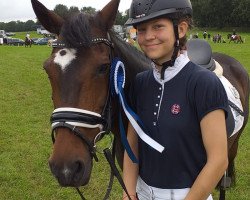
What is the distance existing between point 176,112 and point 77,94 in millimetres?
593

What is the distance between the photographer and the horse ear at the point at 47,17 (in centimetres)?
235

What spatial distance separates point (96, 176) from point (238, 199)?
6.95 feet

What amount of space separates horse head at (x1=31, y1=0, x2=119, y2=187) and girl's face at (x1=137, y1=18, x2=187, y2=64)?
345mm

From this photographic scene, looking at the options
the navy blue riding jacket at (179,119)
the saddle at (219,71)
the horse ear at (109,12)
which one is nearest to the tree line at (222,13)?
the saddle at (219,71)

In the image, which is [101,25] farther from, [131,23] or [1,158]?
[1,158]

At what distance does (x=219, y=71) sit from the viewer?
156 inches

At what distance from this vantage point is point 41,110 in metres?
9.39

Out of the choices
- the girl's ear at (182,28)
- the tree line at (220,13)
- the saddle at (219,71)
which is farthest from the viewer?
the tree line at (220,13)

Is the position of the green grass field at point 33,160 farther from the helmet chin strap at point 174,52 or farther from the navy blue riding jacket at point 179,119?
the helmet chin strap at point 174,52

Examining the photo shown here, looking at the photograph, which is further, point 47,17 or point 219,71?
point 219,71

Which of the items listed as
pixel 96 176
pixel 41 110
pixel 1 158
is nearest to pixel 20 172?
pixel 1 158

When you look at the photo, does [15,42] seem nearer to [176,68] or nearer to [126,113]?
[126,113]

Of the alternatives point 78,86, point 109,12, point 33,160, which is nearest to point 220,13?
point 33,160

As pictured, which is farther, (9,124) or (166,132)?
(9,124)
